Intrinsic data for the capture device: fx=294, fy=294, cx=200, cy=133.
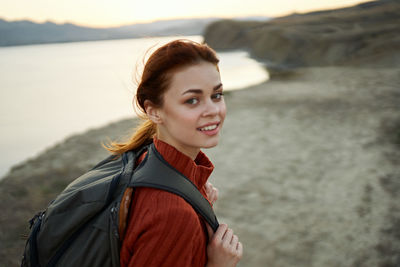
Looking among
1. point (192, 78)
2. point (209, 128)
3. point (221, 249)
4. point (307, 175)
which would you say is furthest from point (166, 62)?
point (307, 175)

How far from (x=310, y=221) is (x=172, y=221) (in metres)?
3.41

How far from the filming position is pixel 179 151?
4.60 feet

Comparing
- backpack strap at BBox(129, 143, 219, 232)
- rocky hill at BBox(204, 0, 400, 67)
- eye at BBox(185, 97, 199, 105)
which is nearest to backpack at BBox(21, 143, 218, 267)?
backpack strap at BBox(129, 143, 219, 232)

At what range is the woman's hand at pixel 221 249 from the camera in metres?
1.25

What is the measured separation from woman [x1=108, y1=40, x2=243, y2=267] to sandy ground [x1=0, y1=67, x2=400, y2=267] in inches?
91.1

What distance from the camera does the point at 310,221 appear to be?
397 cm

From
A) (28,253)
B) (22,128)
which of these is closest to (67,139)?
(22,128)

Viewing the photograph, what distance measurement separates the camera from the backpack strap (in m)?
1.17

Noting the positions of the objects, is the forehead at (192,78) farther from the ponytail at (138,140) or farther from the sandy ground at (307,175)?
the sandy ground at (307,175)

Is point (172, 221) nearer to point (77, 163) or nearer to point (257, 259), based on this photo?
point (257, 259)

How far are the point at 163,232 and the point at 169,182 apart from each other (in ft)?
0.65

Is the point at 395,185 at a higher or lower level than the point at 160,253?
lower

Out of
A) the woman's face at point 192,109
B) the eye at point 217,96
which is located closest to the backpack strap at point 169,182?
the woman's face at point 192,109

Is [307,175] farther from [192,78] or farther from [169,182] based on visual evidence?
[169,182]
